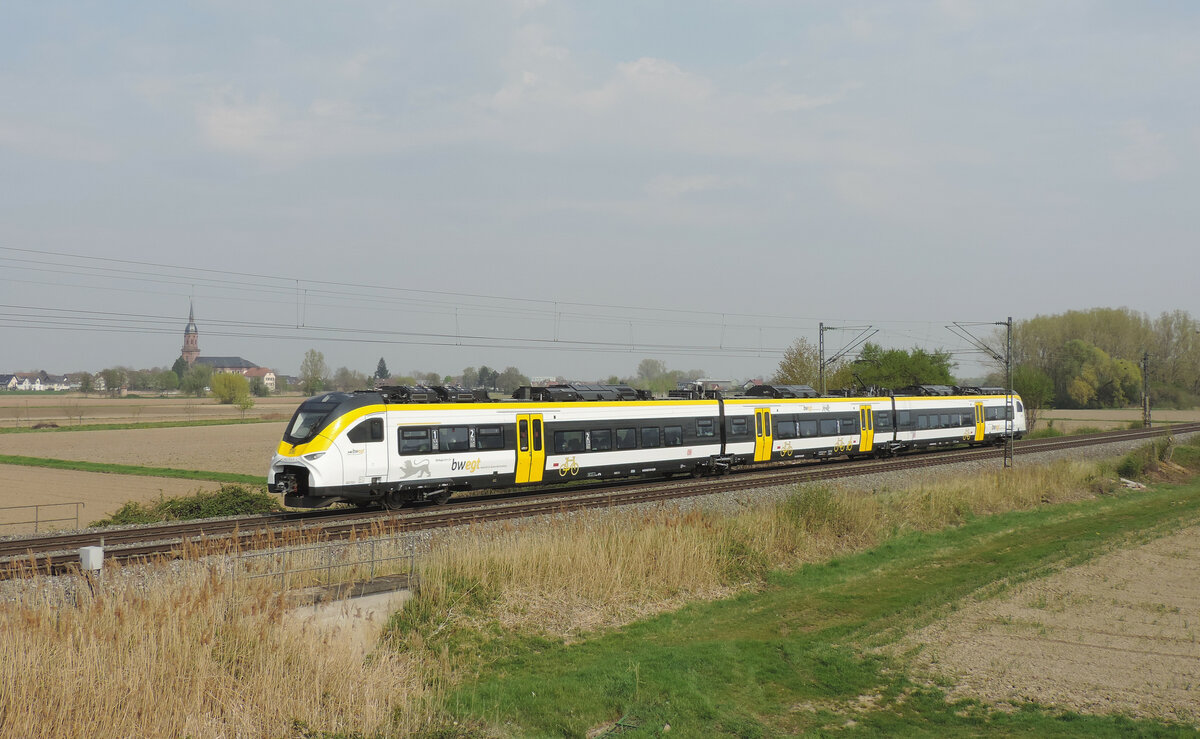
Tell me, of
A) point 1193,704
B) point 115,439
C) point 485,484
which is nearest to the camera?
point 1193,704

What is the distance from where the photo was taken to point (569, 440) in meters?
27.8

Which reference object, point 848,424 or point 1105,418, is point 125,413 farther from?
point 1105,418

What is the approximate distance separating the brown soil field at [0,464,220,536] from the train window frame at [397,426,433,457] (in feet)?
40.6

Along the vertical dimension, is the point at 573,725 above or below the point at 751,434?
below

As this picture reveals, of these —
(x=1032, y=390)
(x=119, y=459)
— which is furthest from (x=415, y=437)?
(x=1032, y=390)

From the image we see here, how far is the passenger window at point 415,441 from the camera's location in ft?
75.8

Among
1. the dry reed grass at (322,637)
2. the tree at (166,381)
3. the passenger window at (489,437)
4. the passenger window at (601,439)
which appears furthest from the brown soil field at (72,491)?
the tree at (166,381)

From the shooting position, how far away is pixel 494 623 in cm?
1420

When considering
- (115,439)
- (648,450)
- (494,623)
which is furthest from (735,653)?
(115,439)

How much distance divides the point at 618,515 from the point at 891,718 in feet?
32.3

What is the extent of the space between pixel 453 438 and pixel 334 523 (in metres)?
5.06

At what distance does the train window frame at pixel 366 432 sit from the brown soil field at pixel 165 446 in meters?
28.5

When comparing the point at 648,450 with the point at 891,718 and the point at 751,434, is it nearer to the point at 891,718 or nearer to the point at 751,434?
the point at 751,434

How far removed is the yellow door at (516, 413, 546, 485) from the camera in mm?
26266
